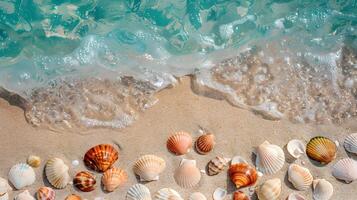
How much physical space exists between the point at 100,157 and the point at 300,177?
164cm

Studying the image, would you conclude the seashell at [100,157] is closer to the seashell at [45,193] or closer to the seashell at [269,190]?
the seashell at [45,193]

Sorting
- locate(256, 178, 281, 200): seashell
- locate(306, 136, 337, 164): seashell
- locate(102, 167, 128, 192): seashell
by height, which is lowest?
locate(102, 167, 128, 192): seashell

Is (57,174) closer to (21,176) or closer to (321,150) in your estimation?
(21,176)

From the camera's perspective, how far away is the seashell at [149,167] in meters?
3.56

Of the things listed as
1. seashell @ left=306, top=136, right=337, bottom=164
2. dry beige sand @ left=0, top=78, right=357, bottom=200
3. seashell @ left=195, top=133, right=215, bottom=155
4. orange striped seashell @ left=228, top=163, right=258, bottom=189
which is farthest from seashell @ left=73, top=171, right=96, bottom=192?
seashell @ left=306, top=136, right=337, bottom=164

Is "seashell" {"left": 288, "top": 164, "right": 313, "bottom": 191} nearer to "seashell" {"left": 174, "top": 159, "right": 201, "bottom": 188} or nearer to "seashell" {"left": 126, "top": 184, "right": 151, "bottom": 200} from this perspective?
"seashell" {"left": 174, "top": 159, "right": 201, "bottom": 188}

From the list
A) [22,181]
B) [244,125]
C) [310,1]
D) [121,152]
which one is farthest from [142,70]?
[310,1]

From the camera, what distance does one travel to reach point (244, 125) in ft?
12.4

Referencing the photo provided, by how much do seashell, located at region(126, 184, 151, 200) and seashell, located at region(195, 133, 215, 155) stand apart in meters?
0.54

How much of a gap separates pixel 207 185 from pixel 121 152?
0.77 metres

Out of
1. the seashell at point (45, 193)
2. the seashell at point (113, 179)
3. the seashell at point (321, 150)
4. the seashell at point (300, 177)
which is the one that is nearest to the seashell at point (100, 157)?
the seashell at point (113, 179)

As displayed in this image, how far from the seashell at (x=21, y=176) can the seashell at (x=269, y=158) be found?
1862mm

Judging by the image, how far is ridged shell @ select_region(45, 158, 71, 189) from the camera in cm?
355

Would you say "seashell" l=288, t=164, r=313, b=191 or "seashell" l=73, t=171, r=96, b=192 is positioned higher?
"seashell" l=288, t=164, r=313, b=191
